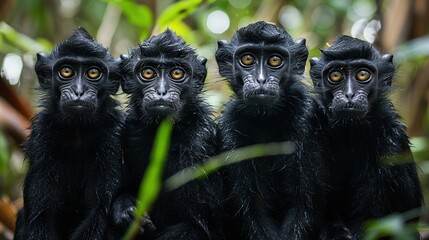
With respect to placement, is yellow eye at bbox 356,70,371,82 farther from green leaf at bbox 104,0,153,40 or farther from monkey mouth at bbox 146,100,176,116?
green leaf at bbox 104,0,153,40

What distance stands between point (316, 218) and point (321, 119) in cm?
90

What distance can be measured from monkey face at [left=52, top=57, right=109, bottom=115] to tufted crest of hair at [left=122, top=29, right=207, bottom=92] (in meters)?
0.31

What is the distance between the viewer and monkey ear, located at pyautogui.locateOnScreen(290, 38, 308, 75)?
7215 mm

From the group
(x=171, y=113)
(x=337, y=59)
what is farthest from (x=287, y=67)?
(x=171, y=113)

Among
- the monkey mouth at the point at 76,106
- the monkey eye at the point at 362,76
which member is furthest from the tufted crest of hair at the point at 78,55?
the monkey eye at the point at 362,76

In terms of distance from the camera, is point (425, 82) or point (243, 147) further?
point (425, 82)

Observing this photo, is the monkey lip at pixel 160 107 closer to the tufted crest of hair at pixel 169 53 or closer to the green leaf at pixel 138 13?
the tufted crest of hair at pixel 169 53

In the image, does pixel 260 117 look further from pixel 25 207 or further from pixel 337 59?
pixel 25 207

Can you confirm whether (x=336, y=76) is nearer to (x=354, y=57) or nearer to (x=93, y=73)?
(x=354, y=57)

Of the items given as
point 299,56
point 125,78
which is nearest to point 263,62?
point 299,56

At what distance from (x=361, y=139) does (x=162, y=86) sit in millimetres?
1845

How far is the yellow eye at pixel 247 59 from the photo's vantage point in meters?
7.02

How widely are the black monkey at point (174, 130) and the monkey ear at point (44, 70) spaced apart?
68cm

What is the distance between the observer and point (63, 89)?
6.90m
